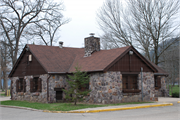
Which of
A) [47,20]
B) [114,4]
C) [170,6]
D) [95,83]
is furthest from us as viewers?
[47,20]

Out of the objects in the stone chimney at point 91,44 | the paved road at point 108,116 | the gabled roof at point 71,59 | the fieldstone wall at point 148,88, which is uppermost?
the stone chimney at point 91,44

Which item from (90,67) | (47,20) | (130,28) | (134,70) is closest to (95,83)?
(90,67)

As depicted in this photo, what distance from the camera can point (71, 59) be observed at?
22359 mm

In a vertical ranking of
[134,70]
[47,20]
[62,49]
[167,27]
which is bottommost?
[134,70]

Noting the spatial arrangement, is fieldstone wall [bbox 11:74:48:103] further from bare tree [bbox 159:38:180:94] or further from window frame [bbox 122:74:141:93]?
bare tree [bbox 159:38:180:94]

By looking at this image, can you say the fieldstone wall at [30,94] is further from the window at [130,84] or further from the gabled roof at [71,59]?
the window at [130,84]

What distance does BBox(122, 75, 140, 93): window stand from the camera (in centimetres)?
1785

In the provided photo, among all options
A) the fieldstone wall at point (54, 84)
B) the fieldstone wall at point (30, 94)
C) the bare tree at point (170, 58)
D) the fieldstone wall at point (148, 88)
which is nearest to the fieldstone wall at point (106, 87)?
the fieldstone wall at point (148, 88)

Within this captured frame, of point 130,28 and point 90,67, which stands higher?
point 130,28

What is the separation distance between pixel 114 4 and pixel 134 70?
14139 mm

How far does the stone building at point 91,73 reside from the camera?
56.5 feet

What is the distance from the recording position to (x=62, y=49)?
23828 millimetres

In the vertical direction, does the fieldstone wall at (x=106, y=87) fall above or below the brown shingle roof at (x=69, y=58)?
below

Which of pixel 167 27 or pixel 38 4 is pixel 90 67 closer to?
pixel 167 27
